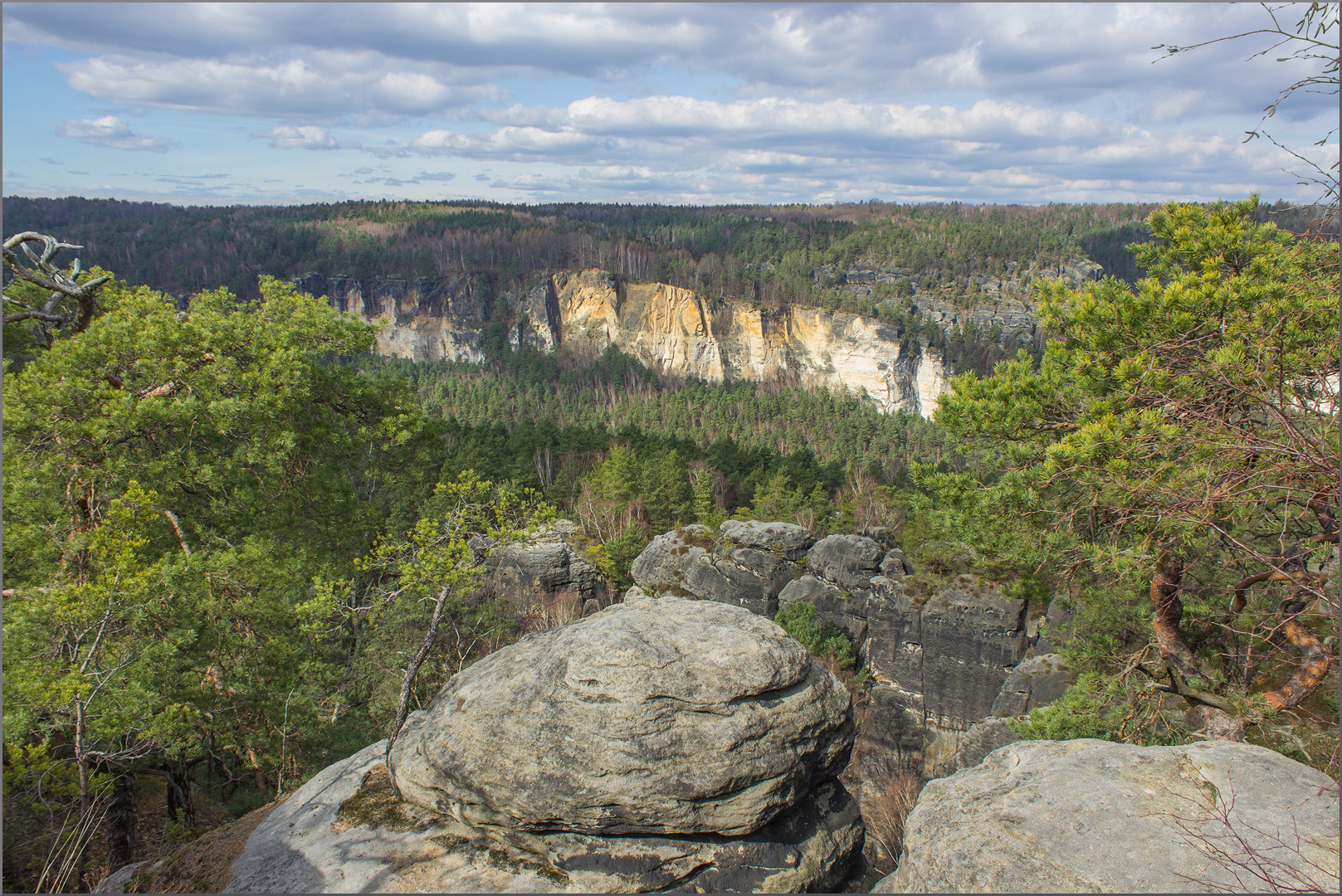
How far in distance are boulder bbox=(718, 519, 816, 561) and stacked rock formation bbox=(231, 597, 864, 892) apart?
24.7 m

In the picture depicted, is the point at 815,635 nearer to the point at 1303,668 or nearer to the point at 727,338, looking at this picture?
the point at 1303,668

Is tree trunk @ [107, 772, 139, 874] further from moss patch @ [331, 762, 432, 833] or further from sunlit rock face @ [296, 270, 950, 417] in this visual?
sunlit rock face @ [296, 270, 950, 417]

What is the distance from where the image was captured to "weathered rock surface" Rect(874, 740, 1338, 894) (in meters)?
4.99

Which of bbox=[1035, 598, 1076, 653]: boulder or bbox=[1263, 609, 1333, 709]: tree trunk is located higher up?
bbox=[1263, 609, 1333, 709]: tree trunk

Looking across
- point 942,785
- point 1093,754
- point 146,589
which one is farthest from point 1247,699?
point 146,589

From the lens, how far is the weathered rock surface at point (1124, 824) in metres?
4.99

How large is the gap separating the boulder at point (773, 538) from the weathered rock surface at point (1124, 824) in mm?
26229

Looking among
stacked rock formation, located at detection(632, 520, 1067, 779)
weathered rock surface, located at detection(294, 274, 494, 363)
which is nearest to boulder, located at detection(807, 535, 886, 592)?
stacked rock formation, located at detection(632, 520, 1067, 779)

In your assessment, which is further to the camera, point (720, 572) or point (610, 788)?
point (720, 572)

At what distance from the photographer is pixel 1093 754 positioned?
22.5 ft

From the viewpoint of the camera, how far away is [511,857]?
7.74 m

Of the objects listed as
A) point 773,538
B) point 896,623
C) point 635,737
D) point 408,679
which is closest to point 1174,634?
point 635,737

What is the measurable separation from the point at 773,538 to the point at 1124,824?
28.0 metres

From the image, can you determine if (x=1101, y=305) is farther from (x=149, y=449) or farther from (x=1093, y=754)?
(x=149, y=449)
